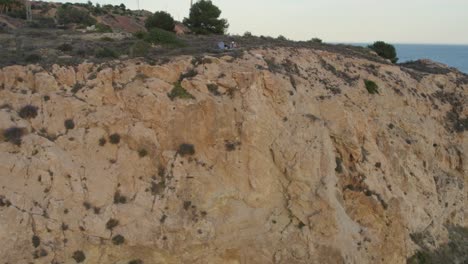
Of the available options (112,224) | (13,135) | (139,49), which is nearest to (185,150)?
(112,224)

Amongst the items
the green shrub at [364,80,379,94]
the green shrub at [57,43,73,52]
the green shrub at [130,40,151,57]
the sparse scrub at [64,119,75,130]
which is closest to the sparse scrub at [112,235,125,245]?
the sparse scrub at [64,119,75,130]

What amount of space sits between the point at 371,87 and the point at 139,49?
12070 mm

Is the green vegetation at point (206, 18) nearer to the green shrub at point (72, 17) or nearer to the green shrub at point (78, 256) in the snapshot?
the green shrub at point (72, 17)

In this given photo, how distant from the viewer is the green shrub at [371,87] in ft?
83.0

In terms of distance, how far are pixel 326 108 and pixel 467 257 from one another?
9907 mm

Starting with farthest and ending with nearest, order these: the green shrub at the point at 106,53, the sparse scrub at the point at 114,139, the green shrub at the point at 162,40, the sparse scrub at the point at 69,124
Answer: the green shrub at the point at 162,40
the green shrub at the point at 106,53
the sparse scrub at the point at 114,139
the sparse scrub at the point at 69,124

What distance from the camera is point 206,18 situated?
119 feet

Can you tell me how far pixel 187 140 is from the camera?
1841 cm

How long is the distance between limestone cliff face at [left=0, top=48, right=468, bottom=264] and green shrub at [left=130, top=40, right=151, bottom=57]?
2030 millimetres

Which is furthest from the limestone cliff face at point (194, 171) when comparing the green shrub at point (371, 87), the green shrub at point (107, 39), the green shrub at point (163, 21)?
the green shrub at point (163, 21)

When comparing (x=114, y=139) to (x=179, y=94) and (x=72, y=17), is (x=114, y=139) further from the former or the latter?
(x=72, y=17)

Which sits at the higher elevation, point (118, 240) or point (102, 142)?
point (102, 142)

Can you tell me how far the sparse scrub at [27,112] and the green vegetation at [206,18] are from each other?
20.5 meters

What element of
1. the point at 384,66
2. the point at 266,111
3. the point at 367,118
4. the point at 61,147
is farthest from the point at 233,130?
the point at 384,66
